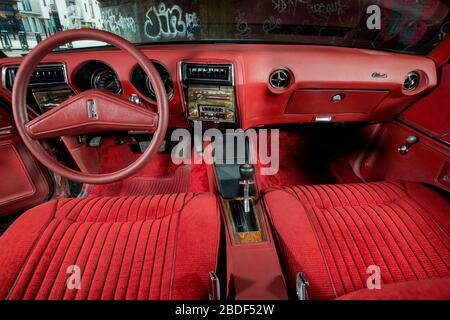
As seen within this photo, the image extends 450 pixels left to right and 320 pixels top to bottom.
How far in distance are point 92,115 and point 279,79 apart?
1.00 m

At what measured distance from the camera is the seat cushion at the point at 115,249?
0.85 meters

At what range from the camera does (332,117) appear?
180cm

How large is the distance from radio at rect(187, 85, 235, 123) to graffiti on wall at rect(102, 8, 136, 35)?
4098 mm

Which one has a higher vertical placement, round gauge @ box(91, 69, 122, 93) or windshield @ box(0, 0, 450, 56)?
windshield @ box(0, 0, 450, 56)

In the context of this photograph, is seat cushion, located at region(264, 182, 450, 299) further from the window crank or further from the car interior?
the window crank

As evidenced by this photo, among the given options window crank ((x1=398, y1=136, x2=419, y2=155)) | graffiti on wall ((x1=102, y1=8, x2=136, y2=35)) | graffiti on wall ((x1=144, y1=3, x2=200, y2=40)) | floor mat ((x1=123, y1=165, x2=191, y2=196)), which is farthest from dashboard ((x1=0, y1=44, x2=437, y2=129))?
graffiti on wall ((x1=102, y1=8, x2=136, y2=35))

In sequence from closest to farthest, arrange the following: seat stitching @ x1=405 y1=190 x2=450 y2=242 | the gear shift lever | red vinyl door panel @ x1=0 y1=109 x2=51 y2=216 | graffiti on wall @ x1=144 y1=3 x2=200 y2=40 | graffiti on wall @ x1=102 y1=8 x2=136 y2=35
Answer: seat stitching @ x1=405 y1=190 x2=450 y2=242 < the gear shift lever < red vinyl door panel @ x1=0 y1=109 x2=51 y2=216 < graffiti on wall @ x1=144 y1=3 x2=200 y2=40 < graffiti on wall @ x1=102 y1=8 x2=136 y2=35

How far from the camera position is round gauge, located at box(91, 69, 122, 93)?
160 centimetres

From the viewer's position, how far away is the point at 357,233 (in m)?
1.03

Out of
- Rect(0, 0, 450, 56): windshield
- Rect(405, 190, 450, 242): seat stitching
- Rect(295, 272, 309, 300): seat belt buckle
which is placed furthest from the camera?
Rect(0, 0, 450, 56): windshield

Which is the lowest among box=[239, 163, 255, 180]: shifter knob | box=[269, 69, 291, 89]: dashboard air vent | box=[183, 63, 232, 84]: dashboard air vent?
box=[239, 163, 255, 180]: shifter knob

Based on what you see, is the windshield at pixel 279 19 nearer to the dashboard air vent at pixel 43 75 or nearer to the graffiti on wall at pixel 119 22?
the graffiti on wall at pixel 119 22
